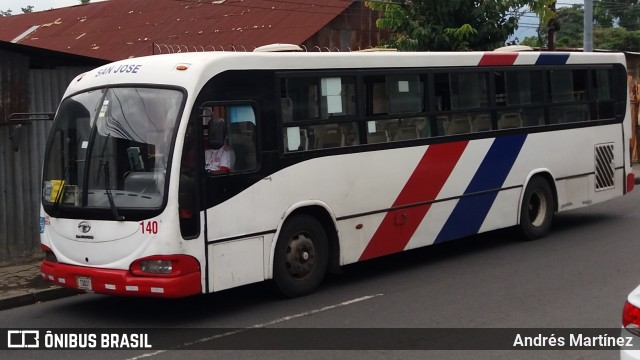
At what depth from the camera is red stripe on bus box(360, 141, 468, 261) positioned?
10.1 m

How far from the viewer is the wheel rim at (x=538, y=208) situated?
498 inches

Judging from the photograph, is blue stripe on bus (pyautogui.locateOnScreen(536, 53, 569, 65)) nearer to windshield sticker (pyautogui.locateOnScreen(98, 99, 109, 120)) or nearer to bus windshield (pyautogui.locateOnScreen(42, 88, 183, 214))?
bus windshield (pyautogui.locateOnScreen(42, 88, 183, 214))

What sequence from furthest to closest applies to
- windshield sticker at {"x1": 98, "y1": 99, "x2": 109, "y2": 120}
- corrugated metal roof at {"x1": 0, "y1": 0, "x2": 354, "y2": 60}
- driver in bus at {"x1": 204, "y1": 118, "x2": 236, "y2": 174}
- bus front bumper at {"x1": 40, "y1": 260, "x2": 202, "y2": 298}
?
corrugated metal roof at {"x1": 0, "y1": 0, "x2": 354, "y2": 60} < windshield sticker at {"x1": 98, "y1": 99, "x2": 109, "y2": 120} < driver in bus at {"x1": 204, "y1": 118, "x2": 236, "y2": 174} < bus front bumper at {"x1": 40, "y1": 260, "x2": 202, "y2": 298}

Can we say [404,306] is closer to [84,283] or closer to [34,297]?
[84,283]

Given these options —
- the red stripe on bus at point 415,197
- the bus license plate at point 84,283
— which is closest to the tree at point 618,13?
the red stripe on bus at point 415,197

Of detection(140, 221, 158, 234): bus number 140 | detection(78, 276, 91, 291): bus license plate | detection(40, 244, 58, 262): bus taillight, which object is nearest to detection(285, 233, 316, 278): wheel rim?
detection(140, 221, 158, 234): bus number 140

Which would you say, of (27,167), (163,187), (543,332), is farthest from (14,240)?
(543,332)

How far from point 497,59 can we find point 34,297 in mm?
6850

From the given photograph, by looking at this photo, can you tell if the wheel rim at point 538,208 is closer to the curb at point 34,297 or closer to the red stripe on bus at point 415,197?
the red stripe on bus at point 415,197

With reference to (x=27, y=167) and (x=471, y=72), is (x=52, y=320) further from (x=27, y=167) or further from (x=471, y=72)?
(x=471, y=72)

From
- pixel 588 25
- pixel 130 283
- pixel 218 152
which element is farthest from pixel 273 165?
pixel 588 25

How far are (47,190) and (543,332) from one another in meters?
5.09

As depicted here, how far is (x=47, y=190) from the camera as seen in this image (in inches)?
348

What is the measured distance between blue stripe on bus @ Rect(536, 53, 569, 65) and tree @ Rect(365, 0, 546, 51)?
13.2ft
